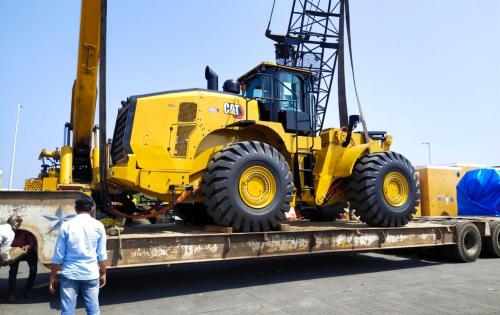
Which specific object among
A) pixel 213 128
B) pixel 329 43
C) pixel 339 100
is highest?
pixel 329 43

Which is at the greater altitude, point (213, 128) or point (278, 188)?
point (213, 128)

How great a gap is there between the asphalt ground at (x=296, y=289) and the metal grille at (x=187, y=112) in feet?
9.54

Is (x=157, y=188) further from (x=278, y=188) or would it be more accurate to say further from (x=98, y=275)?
(x=98, y=275)

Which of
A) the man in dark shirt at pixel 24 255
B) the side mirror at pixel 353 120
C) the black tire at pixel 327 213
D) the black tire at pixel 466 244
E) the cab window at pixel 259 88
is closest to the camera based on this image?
the man in dark shirt at pixel 24 255

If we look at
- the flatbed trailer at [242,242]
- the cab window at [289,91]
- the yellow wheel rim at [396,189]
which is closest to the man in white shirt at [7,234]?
the flatbed trailer at [242,242]

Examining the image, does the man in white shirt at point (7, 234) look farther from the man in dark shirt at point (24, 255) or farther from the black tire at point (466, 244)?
the black tire at point (466, 244)

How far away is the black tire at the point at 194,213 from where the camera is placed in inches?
361

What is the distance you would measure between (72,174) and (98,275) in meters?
4.13

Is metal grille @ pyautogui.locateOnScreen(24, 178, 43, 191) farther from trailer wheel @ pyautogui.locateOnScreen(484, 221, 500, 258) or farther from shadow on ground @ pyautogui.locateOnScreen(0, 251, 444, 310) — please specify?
trailer wheel @ pyautogui.locateOnScreen(484, 221, 500, 258)

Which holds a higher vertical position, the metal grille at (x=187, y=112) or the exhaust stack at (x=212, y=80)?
the exhaust stack at (x=212, y=80)

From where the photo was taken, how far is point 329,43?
64.3ft

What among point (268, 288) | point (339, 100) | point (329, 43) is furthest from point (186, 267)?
point (329, 43)

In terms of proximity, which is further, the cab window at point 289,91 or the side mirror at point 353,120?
the side mirror at point 353,120

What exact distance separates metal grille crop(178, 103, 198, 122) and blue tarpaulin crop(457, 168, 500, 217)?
10315 millimetres
